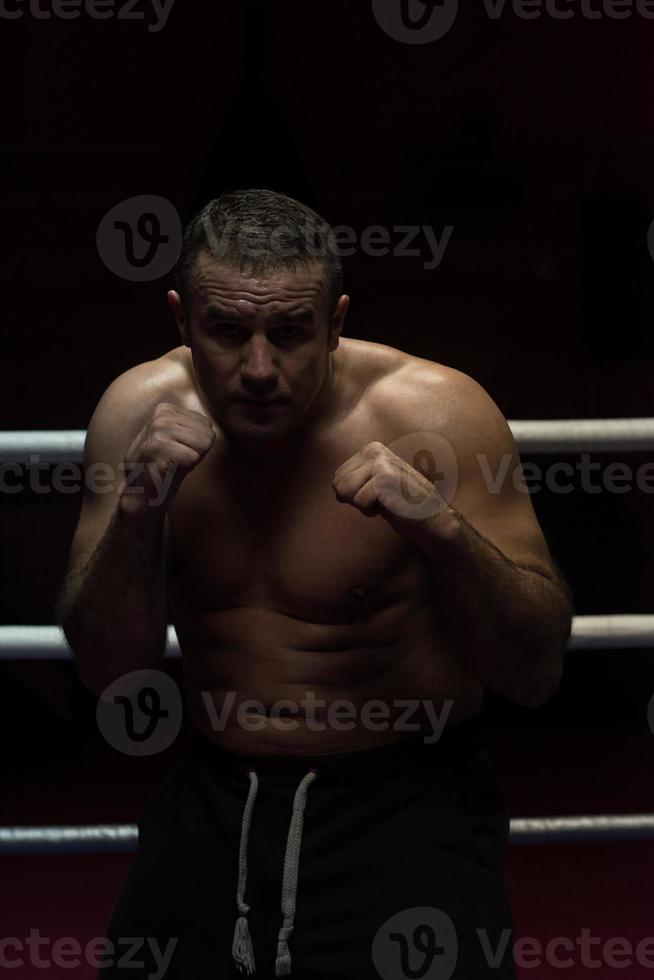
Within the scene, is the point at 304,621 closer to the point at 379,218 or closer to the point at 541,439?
the point at 541,439

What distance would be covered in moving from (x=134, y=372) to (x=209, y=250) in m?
0.20

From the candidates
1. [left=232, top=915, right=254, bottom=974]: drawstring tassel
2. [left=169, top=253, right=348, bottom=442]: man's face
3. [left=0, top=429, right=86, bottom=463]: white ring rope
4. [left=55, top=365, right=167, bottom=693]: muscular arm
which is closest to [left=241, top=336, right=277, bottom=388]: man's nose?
[left=169, top=253, right=348, bottom=442]: man's face

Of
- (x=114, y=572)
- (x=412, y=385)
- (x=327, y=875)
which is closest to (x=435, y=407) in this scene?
(x=412, y=385)

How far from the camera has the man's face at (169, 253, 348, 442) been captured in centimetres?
107

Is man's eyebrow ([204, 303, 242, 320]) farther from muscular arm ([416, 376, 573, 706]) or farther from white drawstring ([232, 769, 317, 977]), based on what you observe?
white drawstring ([232, 769, 317, 977])

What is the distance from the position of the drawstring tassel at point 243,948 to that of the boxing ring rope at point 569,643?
0.26m

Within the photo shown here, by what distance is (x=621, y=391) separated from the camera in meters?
2.83

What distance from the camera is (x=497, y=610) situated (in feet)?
3.63

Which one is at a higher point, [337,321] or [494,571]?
[337,321]

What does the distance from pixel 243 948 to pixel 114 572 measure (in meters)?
0.34

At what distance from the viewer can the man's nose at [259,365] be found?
3.49 feet

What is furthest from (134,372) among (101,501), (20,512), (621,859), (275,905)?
(20,512)

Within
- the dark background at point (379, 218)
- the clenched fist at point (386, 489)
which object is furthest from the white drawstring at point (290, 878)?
the dark background at point (379, 218)

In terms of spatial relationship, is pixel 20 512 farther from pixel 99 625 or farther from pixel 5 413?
pixel 99 625
